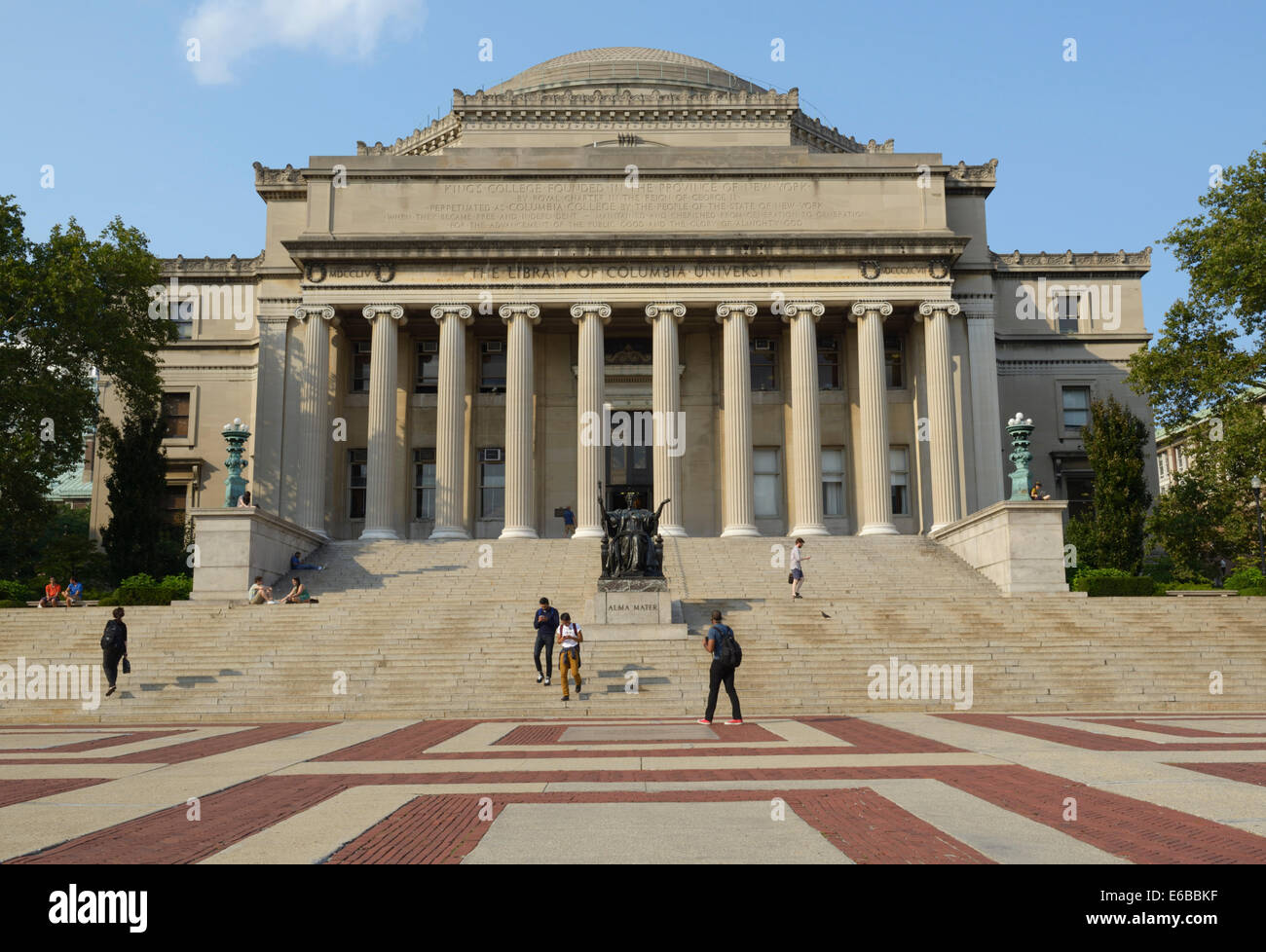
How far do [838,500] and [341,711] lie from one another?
28424mm

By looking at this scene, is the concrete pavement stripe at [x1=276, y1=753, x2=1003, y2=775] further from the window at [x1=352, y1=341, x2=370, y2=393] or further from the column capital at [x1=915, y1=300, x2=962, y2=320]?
the window at [x1=352, y1=341, x2=370, y2=393]

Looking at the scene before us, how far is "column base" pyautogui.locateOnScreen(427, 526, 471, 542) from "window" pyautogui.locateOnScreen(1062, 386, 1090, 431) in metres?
28.8

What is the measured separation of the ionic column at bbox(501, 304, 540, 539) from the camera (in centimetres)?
4069

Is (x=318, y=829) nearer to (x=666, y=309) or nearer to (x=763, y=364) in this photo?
(x=666, y=309)

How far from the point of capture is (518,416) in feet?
136

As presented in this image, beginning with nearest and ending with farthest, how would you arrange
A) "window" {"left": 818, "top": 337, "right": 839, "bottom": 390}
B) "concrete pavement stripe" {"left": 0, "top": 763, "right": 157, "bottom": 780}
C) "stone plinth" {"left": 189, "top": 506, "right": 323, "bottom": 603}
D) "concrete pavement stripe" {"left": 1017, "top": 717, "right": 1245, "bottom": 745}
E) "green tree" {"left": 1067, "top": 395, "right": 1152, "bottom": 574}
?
"concrete pavement stripe" {"left": 0, "top": 763, "right": 157, "bottom": 780} < "concrete pavement stripe" {"left": 1017, "top": 717, "right": 1245, "bottom": 745} < "stone plinth" {"left": 189, "top": 506, "right": 323, "bottom": 603} < "green tree" {"left": 1067, "top": 395, "right": 1152, "bottom": 574} < "window" {"left": 818, "top": 337, "right": 839, "bottom": 390}

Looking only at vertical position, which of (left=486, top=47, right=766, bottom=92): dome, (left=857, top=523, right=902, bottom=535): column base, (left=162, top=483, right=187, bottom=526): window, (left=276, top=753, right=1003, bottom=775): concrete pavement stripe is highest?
(left=486, top=47, right=766, bottom=92): dome

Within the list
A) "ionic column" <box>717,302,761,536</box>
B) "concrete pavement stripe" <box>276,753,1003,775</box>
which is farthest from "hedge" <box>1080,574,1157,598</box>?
"concrete pavement stripe" <box>276,753,1003,775</box>

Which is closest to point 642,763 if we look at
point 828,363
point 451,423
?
point 451,423

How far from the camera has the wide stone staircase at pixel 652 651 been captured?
821 inches

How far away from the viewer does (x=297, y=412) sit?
143 ft

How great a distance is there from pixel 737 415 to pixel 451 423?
37.4 feet

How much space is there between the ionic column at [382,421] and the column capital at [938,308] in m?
21.2

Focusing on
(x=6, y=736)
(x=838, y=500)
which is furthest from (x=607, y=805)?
(x=838, y=500)
